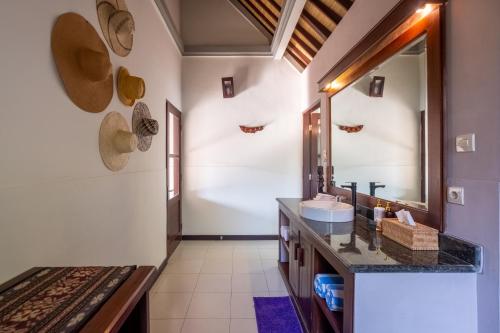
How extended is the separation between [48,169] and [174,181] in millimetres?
2895

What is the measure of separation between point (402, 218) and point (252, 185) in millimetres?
3100

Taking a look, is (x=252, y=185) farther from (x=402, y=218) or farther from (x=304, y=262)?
(x=402, y=218)

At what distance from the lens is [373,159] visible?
2.19m

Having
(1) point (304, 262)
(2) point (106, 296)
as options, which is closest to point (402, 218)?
(1) point (304, 262)

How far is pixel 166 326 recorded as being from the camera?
211 centimetres

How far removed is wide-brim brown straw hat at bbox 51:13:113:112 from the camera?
1.33 metres

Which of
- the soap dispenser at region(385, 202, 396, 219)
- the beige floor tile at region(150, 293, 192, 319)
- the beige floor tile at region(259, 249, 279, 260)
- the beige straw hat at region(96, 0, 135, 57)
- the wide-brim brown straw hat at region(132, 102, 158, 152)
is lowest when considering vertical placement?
the beige floor tile at region(150, 293, 192, 319)

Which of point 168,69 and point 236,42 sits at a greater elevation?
point 236,42

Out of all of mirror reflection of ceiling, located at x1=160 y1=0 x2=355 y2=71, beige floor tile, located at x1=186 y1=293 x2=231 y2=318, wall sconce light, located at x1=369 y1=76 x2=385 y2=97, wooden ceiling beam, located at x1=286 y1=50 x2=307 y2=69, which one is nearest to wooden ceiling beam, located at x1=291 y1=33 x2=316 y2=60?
mirror reflection of ceiling, located at x1=160 y1=0 x2=355 y2=71

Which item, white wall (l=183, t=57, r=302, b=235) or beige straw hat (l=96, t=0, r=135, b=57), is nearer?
beige straw hat (l=96, t=0, r=135, b=57)

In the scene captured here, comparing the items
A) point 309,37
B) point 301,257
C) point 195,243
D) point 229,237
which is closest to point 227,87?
point 309,37

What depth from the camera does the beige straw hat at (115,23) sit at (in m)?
1.77

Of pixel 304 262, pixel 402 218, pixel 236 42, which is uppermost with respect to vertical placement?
pixel 236 42

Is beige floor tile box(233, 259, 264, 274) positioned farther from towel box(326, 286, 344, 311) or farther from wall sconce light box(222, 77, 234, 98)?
wall sconce light box(222, 77, 234, 98)
